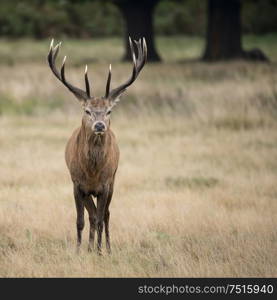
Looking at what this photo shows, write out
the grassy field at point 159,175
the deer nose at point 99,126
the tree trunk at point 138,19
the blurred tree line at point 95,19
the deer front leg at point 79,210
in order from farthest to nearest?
the blurred tree line at point 95,19, the tree trunk at point 138,19, the deer front leg at point 79,210, the grassy field at point 159,175, the deer nose at point 99,126

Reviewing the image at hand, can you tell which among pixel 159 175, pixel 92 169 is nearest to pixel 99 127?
pixel 92 169

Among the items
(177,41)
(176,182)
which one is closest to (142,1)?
(177,41)

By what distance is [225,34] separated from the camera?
3072cm

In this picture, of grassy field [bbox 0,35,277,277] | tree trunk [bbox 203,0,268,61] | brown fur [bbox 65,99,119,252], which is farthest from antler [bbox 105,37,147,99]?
tree trunk [bbox 203,0,268,61]

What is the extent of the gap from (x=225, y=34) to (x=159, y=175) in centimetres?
1797

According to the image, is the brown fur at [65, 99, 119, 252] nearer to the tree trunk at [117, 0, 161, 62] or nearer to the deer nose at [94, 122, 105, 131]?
the deer nose at [94, 122, 105, 131]

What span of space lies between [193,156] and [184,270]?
23.7ft

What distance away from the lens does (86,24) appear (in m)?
58.7

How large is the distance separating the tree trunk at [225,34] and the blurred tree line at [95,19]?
2197 cm

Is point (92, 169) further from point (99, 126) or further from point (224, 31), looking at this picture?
point (224, 31)

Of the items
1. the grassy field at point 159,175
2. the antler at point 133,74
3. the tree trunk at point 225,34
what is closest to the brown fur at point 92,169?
the antler at point 133,74

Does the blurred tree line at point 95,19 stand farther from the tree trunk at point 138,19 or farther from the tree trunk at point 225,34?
the tree trunk at point 225,34

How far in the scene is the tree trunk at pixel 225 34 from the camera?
100ft

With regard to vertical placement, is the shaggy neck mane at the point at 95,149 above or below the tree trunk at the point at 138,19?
above
